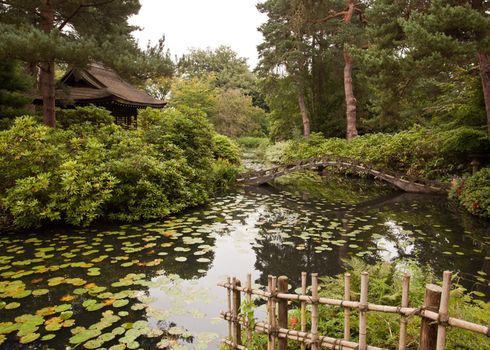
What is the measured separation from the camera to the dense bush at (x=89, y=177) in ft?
23.5

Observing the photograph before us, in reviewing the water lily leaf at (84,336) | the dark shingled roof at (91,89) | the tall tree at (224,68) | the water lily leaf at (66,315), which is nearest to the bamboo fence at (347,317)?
the water lily leaf at (84,336)

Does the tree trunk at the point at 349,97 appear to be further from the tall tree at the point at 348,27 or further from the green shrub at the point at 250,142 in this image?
the green shrub at the point at 250,142

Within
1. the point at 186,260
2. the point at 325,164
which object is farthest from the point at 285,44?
the point at 186,260

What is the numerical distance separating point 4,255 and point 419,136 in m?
15.6

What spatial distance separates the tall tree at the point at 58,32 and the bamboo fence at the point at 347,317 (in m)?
7.79

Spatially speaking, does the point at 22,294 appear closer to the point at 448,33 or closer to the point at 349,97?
the point at 448,33

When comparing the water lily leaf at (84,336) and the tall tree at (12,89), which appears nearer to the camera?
the water lily leaf at (84,336)

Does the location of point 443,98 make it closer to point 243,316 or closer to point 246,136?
point 243,316

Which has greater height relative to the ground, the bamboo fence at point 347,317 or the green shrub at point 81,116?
the green shrub at point 81,116

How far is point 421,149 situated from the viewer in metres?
14.0

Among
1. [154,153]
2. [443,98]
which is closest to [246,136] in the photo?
[443,98]

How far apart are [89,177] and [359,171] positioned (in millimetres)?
11289

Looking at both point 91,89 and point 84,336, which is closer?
point 84,336

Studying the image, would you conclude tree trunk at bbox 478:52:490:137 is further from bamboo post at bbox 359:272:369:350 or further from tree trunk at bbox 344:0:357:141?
tree trunk at bbox 344:0:357:141
